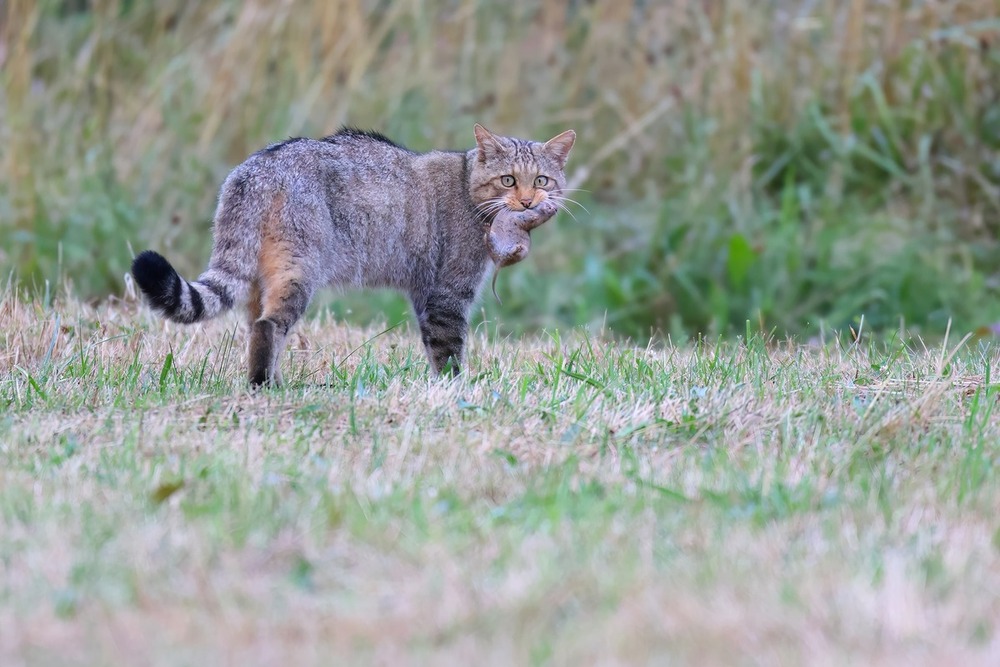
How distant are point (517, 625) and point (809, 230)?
18.9 ft

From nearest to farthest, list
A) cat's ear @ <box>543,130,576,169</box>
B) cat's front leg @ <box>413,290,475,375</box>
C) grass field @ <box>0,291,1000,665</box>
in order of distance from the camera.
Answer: grass field @ <box>0,291,1000,665</box> → cat's front leg @ <box>413,290,475,375</box> → cat's ear @ <box>543,130,576,169</box>

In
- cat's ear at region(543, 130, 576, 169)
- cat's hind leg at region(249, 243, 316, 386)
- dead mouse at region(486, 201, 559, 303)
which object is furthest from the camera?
cat's ear at region(543, 130, 576, 169)

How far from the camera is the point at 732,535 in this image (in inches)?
118

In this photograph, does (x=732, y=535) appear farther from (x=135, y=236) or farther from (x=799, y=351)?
(x=135, y=236)

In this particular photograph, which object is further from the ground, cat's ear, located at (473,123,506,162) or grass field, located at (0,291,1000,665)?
cat's ear, located at (473,123,506,162)

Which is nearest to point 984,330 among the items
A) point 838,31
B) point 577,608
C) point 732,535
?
point 838,31

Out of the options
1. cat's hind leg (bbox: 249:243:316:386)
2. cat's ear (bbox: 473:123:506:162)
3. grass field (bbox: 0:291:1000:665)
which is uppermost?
cat's ear (bbox: 473:123:506:162)

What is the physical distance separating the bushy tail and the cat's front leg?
731mm

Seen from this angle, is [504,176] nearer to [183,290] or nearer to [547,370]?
[547,370]

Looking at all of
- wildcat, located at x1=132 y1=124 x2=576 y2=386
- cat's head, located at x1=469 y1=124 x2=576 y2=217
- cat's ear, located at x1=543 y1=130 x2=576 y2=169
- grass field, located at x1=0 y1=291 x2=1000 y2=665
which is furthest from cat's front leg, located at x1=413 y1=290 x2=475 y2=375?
cat's ear, located at x1=543 y1=130 x2=576 y2=169

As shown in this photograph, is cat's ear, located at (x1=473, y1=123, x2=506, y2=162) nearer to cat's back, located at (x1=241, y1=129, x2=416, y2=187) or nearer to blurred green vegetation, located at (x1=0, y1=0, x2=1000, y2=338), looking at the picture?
cat's back, located at (x1=241, y1=129, x2=416, y2=187)

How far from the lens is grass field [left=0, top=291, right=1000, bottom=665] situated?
8.17 feet

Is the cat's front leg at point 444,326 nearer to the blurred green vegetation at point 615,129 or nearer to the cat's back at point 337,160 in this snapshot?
the cat's back at point 337,160

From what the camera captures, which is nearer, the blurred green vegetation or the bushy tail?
the bushy tail
